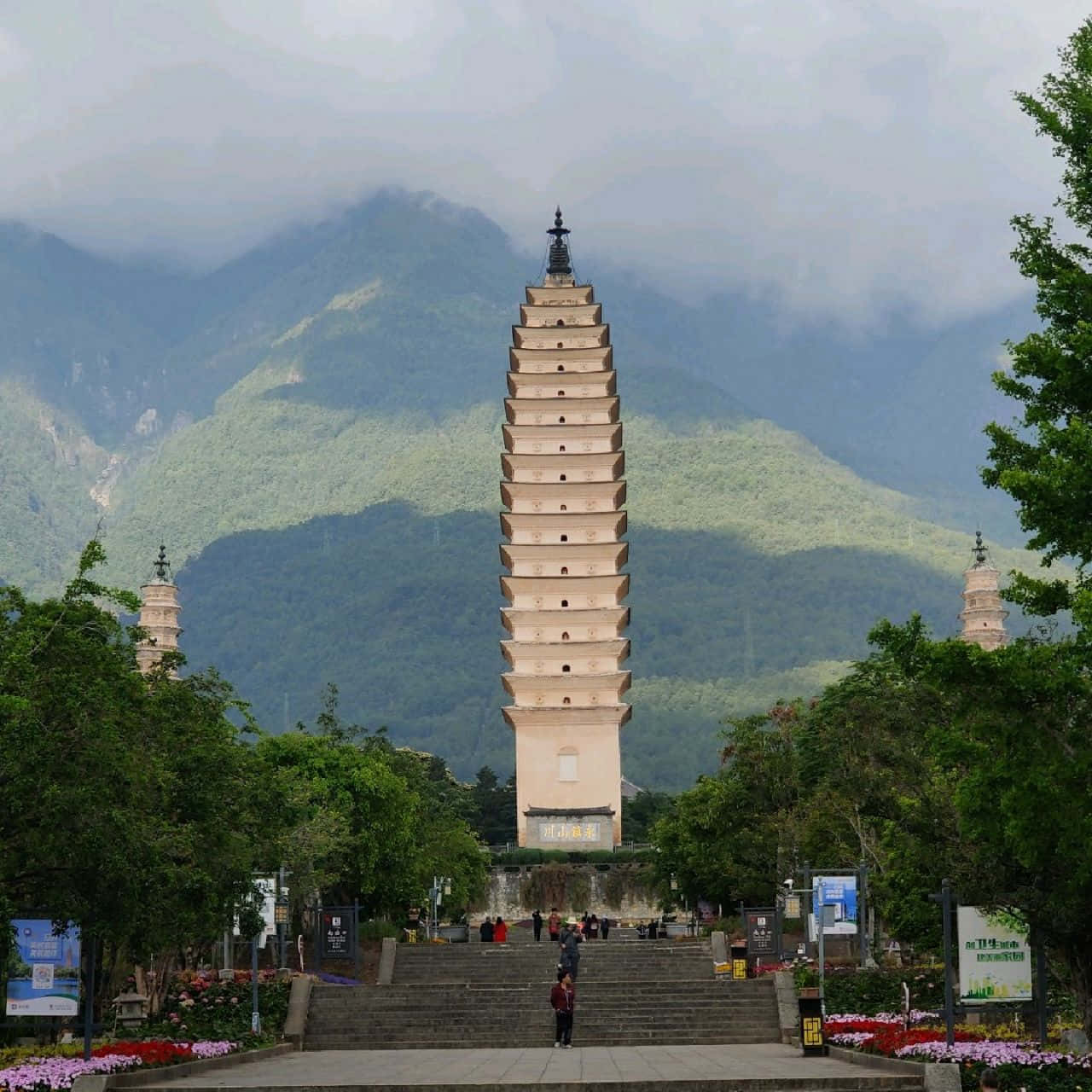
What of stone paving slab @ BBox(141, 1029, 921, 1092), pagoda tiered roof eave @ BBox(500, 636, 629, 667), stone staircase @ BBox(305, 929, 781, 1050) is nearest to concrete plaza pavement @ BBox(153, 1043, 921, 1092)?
stone paving slab @ BBox(141, 1029, 921, 1092)

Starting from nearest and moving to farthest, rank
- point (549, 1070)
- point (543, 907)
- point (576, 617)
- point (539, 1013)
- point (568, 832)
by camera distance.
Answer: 1. point (549, 1070)
2. point (539, 1013)
3. point (543, 907)
4. point (568, 832)
5. point (576, 617)

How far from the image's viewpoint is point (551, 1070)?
25.9 meters

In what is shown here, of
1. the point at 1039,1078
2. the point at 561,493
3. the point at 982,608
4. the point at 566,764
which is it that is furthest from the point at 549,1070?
the point at 982,608

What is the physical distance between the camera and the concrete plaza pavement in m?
23.2

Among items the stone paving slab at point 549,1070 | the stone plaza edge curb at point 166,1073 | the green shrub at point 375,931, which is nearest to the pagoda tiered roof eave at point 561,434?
the green shrub at point 375,931

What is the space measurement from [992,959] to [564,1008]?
8.88 metres

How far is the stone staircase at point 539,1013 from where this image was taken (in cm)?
3366

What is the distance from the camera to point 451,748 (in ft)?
520

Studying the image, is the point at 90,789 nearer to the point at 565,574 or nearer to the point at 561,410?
the point at 565,574

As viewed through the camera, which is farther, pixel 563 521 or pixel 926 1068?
pixel 563 521

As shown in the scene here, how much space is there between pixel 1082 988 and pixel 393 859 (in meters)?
30.1

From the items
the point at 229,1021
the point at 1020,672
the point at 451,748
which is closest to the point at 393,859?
the point at 229,1021

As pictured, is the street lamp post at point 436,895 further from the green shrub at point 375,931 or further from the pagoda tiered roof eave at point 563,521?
the pagoda tiered roof eave at point 563,521

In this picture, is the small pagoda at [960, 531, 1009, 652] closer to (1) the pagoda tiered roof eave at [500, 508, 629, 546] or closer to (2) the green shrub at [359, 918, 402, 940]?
(1) the pagoda tiered roof eave at [500, 508, 629, 546]
